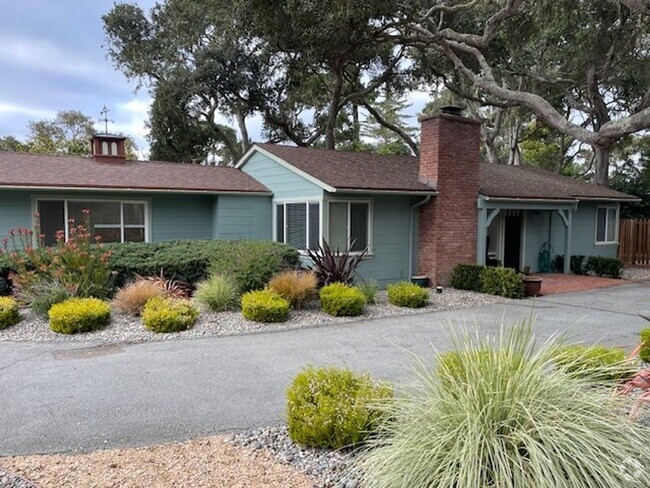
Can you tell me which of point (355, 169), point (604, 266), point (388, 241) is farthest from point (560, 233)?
point (355, 169)

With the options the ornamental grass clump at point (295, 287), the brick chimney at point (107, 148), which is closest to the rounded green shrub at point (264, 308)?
the ornamental grass clump at point (295, 287)

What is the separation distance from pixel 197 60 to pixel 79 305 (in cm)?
1520

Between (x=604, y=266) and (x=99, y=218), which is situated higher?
(x=99, y=218)

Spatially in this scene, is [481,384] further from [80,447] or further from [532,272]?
[532,272]

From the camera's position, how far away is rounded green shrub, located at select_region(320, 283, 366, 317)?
848 centimetres

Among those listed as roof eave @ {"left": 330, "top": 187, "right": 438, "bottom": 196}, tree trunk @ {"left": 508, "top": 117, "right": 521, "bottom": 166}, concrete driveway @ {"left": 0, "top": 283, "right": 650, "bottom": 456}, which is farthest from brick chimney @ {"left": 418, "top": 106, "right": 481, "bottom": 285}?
tree trunk @ {"left": 508, "top": 117, "right": 521, "bottom": 166}

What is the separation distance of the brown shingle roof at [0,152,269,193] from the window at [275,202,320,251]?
1.00 m

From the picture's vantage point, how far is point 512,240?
50.0 feet

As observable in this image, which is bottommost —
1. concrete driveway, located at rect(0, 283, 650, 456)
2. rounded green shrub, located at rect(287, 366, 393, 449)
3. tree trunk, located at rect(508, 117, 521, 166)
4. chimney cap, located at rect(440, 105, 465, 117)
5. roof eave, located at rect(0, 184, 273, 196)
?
concrete driveway, located at rect(0, 283, 650, 456)

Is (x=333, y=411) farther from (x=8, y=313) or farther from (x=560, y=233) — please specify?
(x=560, y=233)

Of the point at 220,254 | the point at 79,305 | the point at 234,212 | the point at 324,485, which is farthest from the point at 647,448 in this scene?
the point at 234,212

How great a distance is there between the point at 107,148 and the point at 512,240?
1303cm

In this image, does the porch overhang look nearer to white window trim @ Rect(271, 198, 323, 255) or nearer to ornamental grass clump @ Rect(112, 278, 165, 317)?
white window trim @ Rect(271, 198, 323, 255)

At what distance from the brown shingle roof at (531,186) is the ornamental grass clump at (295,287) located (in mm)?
6234
